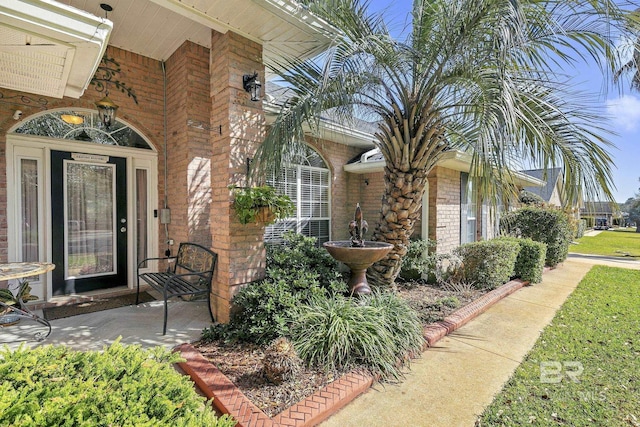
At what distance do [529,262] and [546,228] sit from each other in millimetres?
2828

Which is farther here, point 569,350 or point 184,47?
point 184,47

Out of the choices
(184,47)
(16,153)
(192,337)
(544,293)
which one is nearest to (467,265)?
(544,293)

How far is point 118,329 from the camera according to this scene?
155 inches

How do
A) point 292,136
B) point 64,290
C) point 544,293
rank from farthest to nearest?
point 544,293
point 64,290
point 292,136

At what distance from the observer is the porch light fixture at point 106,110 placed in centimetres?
484

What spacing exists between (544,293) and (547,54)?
192 inches

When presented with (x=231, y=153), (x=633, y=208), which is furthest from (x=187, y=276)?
(x=633, y=208)

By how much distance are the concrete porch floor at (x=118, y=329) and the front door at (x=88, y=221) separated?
0.90 m

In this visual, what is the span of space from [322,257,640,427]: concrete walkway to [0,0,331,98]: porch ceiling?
4467mm

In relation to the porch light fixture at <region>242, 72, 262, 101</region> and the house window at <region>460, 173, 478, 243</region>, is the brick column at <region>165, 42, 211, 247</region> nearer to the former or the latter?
the porch light fixture at <region>242, 72, 262, 101</region>

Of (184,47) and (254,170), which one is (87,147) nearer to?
(184,47)

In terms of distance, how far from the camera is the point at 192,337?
382 centimetres

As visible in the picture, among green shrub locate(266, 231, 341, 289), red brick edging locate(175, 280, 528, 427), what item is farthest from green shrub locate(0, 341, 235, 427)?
green shrub locate(266, 231, 341, 289)

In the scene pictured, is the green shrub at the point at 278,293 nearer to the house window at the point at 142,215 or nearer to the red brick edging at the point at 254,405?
the red brick edging at the point at 254,405
